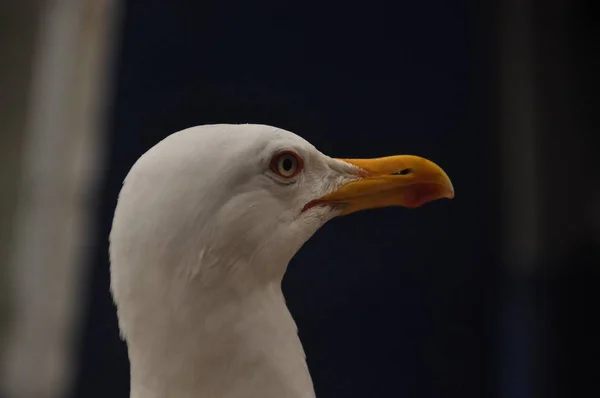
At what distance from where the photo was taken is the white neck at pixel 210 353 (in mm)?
491

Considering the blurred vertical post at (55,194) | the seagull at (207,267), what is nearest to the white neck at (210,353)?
the seagull at (207,267)

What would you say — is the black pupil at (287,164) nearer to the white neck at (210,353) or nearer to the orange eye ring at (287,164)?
the orange eye ring at (287,164)

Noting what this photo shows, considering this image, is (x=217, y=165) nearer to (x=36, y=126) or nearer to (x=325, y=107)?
(x=325, y=107)

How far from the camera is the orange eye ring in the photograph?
1.76 ft

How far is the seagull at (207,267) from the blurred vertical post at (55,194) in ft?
1.67

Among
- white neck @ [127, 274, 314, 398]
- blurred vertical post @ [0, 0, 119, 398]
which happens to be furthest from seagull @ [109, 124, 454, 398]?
blurred vertical post @ [0, 0, 119, 398]

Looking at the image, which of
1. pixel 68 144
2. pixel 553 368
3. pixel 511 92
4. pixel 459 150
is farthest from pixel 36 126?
pixel 553 368

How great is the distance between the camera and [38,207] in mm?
1118

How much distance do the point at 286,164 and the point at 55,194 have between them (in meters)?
0.67

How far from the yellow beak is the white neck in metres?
0.13

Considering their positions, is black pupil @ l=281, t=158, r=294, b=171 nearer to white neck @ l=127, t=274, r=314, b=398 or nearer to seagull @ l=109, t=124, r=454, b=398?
seagull @ l=109, t=124, r=454, b=398

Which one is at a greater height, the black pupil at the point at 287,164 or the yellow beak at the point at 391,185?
the black pupil at the point at 287,164

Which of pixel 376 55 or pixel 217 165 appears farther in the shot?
pixel 376 55

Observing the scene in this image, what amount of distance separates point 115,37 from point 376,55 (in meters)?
0.43
